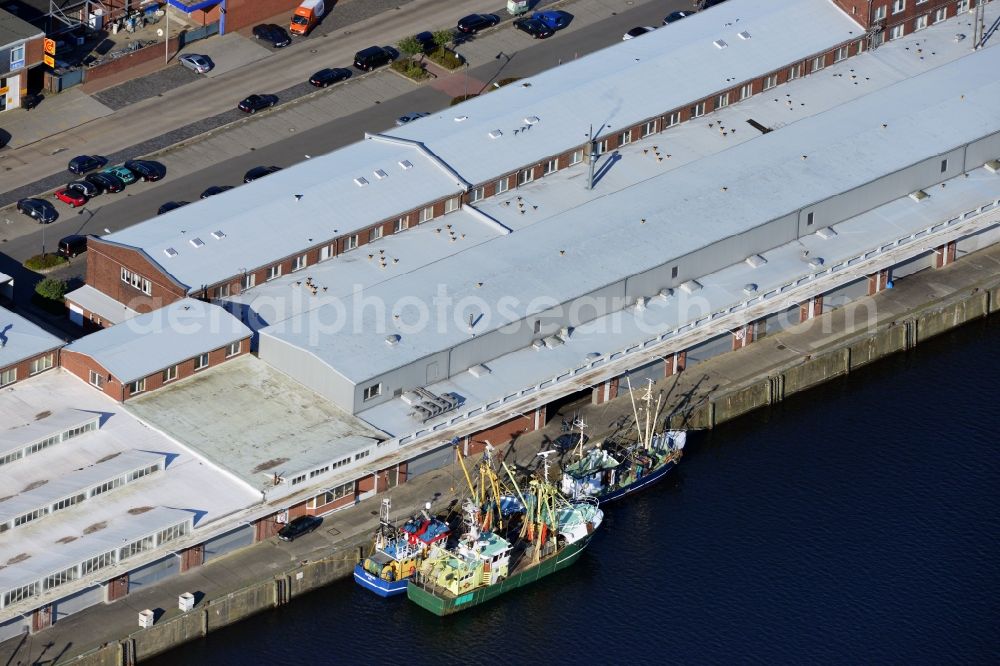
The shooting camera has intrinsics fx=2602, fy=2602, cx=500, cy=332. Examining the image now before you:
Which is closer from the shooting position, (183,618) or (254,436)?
(183,618)

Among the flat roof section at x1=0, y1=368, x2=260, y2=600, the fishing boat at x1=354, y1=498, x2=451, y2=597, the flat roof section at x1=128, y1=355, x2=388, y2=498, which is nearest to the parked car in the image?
the flat roof section at x1=128, y1=355, x2=388, y2=498

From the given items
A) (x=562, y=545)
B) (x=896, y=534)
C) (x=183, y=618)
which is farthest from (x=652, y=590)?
(x=183, y=618)

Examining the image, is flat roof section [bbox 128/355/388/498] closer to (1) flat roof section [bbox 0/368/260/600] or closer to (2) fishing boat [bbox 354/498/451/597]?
(1) flat roof section [bbox 0/368/260/600]

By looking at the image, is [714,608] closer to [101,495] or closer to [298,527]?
[298,527]

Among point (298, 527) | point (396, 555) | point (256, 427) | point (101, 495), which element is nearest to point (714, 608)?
point (396, 555)

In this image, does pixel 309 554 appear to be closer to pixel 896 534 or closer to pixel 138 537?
pixel 138 537

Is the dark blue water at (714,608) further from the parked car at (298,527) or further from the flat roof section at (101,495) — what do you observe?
the flat roof section at (101,495)

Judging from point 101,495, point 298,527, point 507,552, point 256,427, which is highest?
point 256,427
